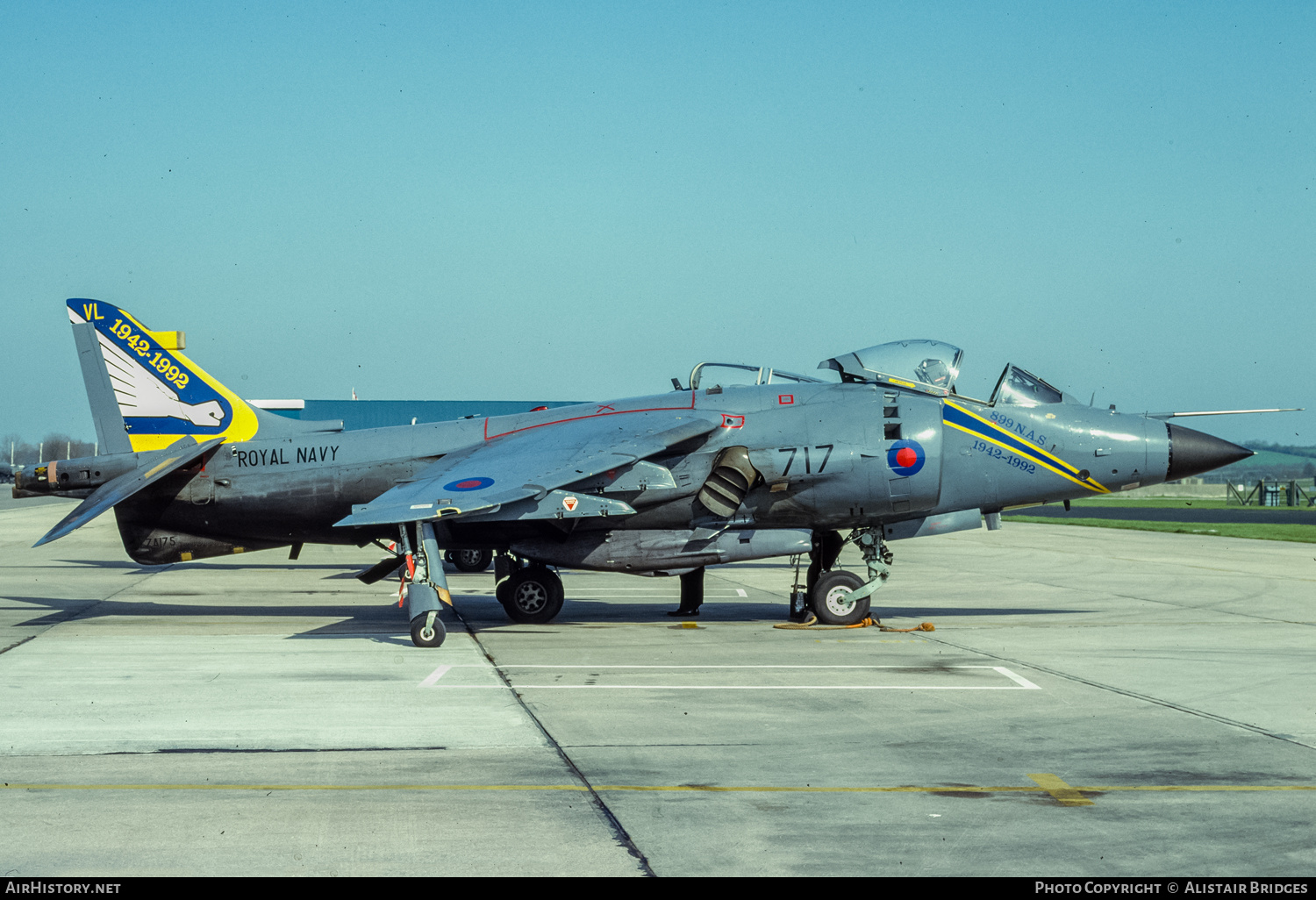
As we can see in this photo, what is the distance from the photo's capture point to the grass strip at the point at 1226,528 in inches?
1444

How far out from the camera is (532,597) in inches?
632

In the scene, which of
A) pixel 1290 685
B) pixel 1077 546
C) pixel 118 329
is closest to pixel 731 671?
pixel 1290 685

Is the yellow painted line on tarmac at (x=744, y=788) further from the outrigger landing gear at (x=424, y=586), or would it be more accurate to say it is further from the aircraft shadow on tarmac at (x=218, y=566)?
the aircraft shadow on tarmac at (x=218, y=566)

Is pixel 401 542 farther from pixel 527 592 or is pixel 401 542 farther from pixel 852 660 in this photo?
pixel 852 660

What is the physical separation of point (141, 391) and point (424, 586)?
345 inches

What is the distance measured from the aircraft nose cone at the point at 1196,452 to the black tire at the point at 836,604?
4403 mm

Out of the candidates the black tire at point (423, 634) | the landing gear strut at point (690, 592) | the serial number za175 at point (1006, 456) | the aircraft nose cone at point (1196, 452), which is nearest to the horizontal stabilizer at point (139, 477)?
the black tire at point (423, 634)

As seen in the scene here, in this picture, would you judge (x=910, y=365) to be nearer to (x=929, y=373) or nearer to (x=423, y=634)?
(x=929, y=373)

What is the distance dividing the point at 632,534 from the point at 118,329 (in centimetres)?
984

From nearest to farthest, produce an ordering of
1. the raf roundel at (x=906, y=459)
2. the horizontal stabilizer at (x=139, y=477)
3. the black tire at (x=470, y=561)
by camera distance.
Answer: the horizontal stabilizer at (x=139, y=477)
the raf roundel at (x=906, y=459)
the black tire at (x=470, y=561)

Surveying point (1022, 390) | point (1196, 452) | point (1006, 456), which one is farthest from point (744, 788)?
point (1196, 452)

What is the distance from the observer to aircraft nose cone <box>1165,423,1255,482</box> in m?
15.1

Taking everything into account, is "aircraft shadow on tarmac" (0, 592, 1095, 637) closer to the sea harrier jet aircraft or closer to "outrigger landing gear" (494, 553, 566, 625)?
"outrigger landing gear" (494, 553, 566, 625)

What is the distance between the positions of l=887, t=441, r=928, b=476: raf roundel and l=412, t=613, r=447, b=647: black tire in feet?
20.0
